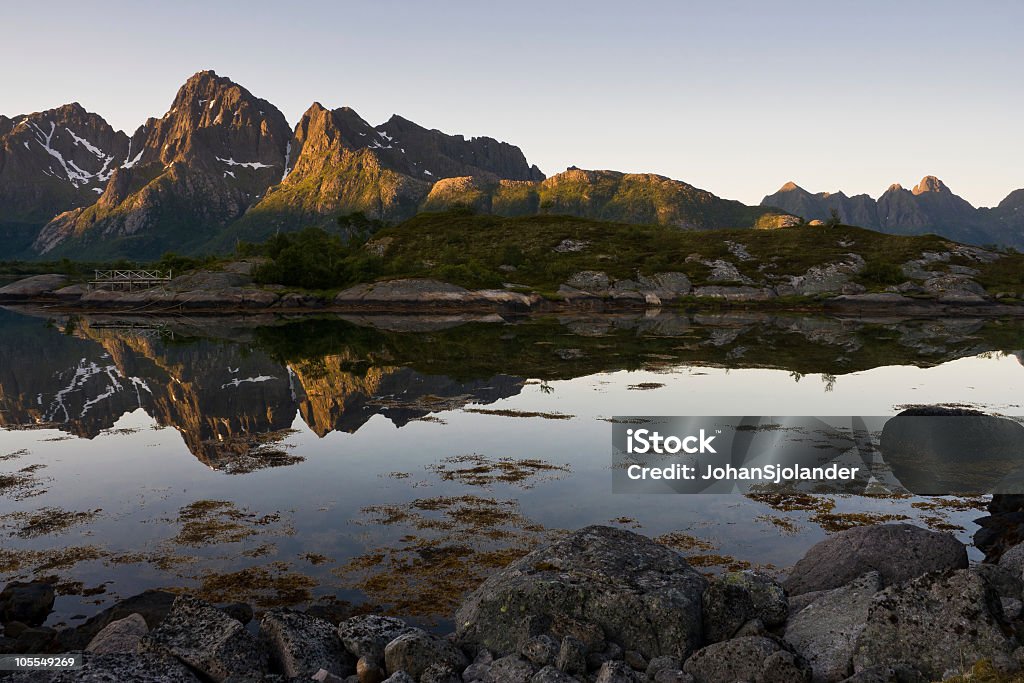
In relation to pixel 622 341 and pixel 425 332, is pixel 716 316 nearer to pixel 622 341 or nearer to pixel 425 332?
pixel 622 341

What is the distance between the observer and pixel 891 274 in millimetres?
143750

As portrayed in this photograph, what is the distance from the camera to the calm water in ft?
54.9

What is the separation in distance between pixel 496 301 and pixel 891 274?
90.3 meters

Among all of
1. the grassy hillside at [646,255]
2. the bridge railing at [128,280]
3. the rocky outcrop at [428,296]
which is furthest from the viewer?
the bridge railing at [128,280]

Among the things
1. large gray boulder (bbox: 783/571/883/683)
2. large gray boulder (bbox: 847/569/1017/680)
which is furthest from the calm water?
large gray boulder (bbox: 847/569/1017/680)

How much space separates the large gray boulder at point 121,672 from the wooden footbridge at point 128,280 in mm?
149056

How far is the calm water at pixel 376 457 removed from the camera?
16.7m

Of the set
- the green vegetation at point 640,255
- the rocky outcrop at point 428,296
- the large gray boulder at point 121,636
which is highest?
the green vegetation at point 640,255

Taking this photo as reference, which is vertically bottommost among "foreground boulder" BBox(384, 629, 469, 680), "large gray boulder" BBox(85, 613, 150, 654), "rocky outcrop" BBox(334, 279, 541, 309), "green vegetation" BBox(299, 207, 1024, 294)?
"large gray boulder" BBox(85, 613, 150, 654)

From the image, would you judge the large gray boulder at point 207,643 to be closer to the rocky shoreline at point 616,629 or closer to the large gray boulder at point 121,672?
the rocky shoreline at point 616,629

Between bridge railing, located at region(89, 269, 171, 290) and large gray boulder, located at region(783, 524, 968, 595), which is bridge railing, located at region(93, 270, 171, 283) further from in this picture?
large gray boulder, located at region(783, 524, 968, 595)

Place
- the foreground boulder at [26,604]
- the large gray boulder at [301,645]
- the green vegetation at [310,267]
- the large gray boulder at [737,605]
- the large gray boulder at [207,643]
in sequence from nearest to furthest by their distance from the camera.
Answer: the large gray boulder at [207,643]
the large gray boulder at [301,645]
the large gray boulder at [737,605]
the foreground boulder at [26,604]
the green vegetation at [310,267]

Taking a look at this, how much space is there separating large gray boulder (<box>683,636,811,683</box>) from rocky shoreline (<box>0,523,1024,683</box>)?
22 millimetres

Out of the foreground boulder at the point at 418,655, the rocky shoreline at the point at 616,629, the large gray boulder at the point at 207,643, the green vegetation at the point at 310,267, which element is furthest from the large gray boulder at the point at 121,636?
the green vegetation at the point at 310,267
